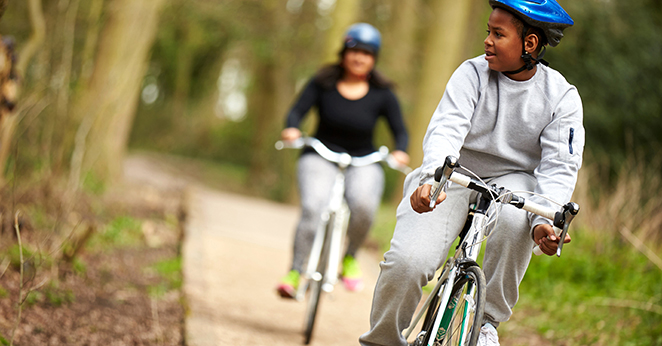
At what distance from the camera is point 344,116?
4.61 metres

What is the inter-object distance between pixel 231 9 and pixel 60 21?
953 centimetres

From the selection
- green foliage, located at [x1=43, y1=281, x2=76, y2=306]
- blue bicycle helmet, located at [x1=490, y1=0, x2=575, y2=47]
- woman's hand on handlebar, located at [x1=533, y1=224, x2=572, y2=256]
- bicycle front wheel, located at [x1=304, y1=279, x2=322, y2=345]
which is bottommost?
green foliage, located at [x1=43, y1=281, x2=76, y2=306]

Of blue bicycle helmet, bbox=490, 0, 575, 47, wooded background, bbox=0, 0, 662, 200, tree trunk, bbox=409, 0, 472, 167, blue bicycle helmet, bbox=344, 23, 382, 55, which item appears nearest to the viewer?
blue bicycle helmet, bbox=490, 0, 575, 47

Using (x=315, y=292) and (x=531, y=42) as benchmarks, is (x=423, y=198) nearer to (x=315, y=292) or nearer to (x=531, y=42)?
(x=531, y=42)

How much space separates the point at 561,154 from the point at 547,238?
1.21 ft

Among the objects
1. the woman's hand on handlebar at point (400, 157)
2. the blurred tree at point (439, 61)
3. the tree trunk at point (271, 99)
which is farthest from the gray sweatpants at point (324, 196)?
the tree trunk at point (271, 99)

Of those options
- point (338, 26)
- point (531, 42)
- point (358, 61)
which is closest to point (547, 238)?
point (531, 42)

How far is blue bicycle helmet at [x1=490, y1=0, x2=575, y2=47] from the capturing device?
250cm

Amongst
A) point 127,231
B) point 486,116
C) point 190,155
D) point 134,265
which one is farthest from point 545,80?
point 190,155

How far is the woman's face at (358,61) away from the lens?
4.61 m

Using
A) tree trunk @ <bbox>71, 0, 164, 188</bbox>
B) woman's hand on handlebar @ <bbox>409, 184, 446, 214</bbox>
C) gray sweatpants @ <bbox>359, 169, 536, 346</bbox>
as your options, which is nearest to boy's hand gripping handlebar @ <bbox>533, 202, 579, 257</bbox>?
gray sweatpants @ <bbox>359, 169, 536, 346</bbox>

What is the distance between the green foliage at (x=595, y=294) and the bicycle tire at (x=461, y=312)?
2.50 m

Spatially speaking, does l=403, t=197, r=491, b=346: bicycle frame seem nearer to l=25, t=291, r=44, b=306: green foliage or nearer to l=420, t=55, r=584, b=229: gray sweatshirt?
l=420, t=55, r=584, b=229: gray sweatshirt

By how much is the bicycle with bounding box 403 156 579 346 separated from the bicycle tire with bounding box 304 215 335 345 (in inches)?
61.3
